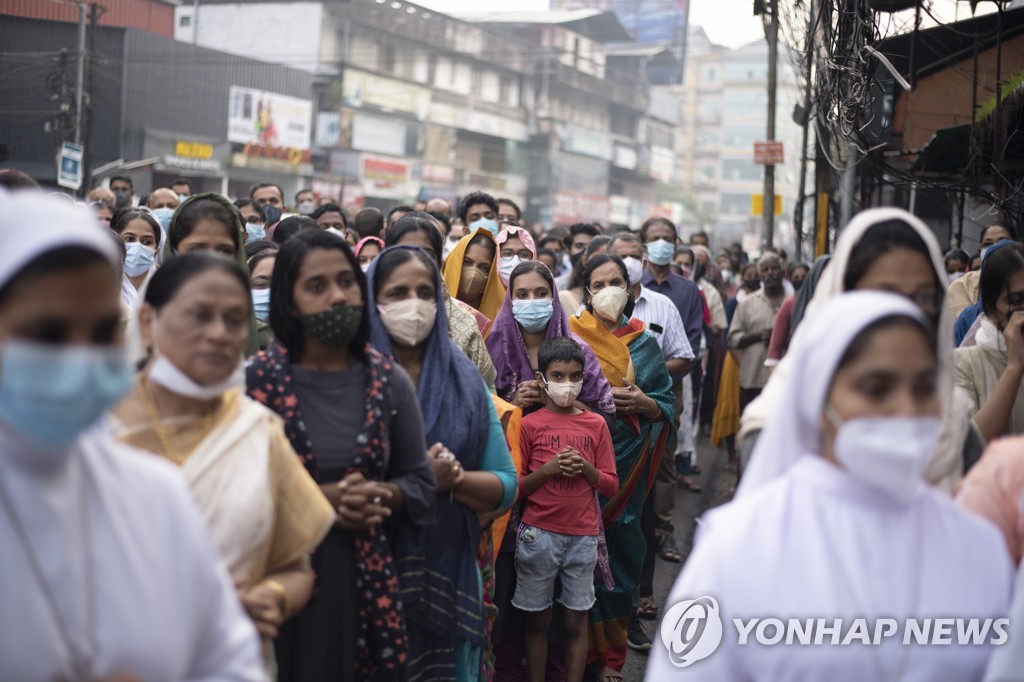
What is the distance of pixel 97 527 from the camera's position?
6.06 feet

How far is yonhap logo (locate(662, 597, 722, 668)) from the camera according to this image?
2.26 metres

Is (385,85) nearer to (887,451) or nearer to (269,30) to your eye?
(269,30)

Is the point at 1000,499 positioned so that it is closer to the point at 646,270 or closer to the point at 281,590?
the point at 281,590

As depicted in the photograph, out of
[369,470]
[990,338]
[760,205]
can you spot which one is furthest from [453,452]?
[760,205]

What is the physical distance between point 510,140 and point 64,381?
63.4 m

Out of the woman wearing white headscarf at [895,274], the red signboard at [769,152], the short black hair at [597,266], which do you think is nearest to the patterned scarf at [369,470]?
the woman wearing white headscarf at [895,274]

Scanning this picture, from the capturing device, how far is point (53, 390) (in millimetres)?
1750

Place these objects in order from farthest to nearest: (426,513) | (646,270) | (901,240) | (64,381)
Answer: (646,270), (426,513), (901,240), (64,381)

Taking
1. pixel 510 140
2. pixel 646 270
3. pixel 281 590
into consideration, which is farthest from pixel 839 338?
pixel 510 140

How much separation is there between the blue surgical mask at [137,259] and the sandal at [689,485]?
5970 mm

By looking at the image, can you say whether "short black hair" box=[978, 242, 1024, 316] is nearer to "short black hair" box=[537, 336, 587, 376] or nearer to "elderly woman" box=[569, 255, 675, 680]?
"short black hair" box=[537, 336, 587, 376]

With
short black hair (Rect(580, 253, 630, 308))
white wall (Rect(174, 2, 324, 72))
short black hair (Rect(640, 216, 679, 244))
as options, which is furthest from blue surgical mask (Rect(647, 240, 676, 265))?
white wall (Rect(174, 2, 324, 72))

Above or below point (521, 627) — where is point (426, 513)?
above

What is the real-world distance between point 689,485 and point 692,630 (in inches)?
327
